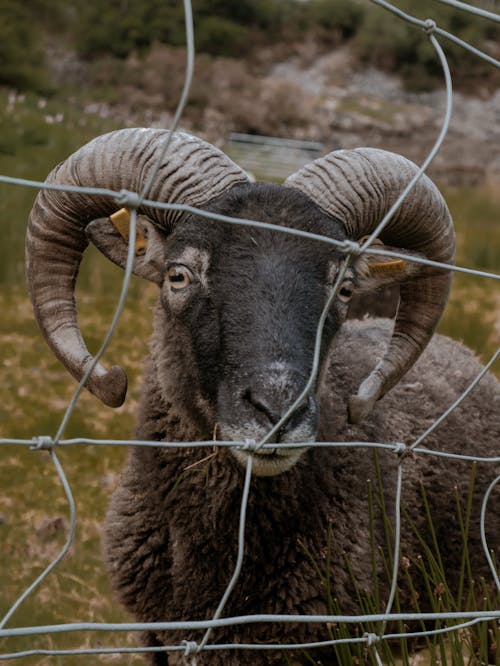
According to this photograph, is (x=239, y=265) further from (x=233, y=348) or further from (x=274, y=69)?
(x=274, y=69)

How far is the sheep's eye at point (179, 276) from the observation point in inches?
142

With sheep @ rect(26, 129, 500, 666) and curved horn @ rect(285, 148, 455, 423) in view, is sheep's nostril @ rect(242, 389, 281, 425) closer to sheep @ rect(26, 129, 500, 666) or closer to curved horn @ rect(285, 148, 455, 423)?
sheep @ rect(26, 129, 500, 666)

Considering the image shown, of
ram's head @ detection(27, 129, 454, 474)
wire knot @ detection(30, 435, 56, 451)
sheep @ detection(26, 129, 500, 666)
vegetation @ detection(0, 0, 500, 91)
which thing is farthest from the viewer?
vegetation @ detection(0, 0, 500, 91)

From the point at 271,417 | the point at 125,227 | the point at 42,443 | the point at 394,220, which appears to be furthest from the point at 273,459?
the point at 394,220

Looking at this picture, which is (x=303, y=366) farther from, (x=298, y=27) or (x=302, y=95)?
(x=298, y=27)

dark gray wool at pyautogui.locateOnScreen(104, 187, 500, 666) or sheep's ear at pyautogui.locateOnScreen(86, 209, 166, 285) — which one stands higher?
sheep's ear at pyautogui.locateOnScreen(86, 209, 166, 285)

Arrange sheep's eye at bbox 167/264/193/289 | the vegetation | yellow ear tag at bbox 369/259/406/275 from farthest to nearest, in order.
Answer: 1. the vegetation
2. yellow ear tag at bbox 369/259/406/275
3. sheep's eye at bbox 167/264/193/289

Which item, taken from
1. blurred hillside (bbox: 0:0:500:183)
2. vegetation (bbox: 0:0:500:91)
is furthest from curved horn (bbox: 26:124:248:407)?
vegetation (bbox: 0:0:500:91)

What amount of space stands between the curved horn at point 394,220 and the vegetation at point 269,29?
1183 inches

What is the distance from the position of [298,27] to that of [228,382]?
154 ft

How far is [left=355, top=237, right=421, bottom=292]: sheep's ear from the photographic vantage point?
158 inches

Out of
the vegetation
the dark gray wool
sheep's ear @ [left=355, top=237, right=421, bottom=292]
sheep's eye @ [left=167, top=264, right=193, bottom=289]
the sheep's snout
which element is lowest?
the dark gray wool

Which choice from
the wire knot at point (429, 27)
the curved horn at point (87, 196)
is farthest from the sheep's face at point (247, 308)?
the wire knot at point (429, 27)

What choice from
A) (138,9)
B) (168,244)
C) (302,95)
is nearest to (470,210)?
(168,244)
